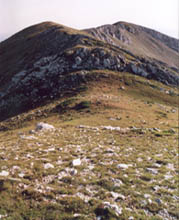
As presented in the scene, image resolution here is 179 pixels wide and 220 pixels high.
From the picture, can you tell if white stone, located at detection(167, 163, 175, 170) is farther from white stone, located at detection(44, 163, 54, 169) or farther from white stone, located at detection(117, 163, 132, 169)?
white stone, located at detection(44, 163, 54, 169)

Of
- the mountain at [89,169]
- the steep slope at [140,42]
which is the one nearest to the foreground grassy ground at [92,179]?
the mountain at [89,169]

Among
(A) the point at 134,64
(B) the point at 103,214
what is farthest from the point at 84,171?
(A) the point at 134,64

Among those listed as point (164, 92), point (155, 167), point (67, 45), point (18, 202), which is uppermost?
point (67, 45)

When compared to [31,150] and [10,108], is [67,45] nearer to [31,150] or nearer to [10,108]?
[10,108]

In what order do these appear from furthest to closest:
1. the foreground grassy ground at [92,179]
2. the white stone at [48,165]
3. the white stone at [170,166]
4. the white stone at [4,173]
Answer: the white stone at [170,166], the white stone at [48,165], the white stone at [4,173], the foreground grassy ground at [92,179]

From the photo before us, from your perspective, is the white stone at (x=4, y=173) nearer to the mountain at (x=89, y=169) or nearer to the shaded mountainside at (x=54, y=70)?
the mountain at (x=89, y=169)

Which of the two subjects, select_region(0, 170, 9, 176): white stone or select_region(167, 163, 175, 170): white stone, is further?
select_region(167, 163, 175, 170): white stone

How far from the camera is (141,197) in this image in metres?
7.92

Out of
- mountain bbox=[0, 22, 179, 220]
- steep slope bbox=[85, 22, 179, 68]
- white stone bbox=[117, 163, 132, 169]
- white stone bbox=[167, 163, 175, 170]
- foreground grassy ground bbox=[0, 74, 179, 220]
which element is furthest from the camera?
steep slope bbox=[85, 22, 179, 68]

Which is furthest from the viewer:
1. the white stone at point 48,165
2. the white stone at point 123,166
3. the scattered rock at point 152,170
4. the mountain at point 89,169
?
the white stone at point 123,166

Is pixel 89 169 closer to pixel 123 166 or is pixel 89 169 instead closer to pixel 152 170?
pixel 123 166

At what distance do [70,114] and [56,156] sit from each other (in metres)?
21.3

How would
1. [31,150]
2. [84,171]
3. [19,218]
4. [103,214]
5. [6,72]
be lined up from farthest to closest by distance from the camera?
[6,72] < [31,150] < [84,171] < [103,214] < [19,218]

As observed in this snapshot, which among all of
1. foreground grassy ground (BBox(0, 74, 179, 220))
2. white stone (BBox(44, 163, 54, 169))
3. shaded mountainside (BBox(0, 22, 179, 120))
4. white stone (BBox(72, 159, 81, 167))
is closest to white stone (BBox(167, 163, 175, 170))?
foreground grassy ground (BBox(0, 74, 179, 220))
